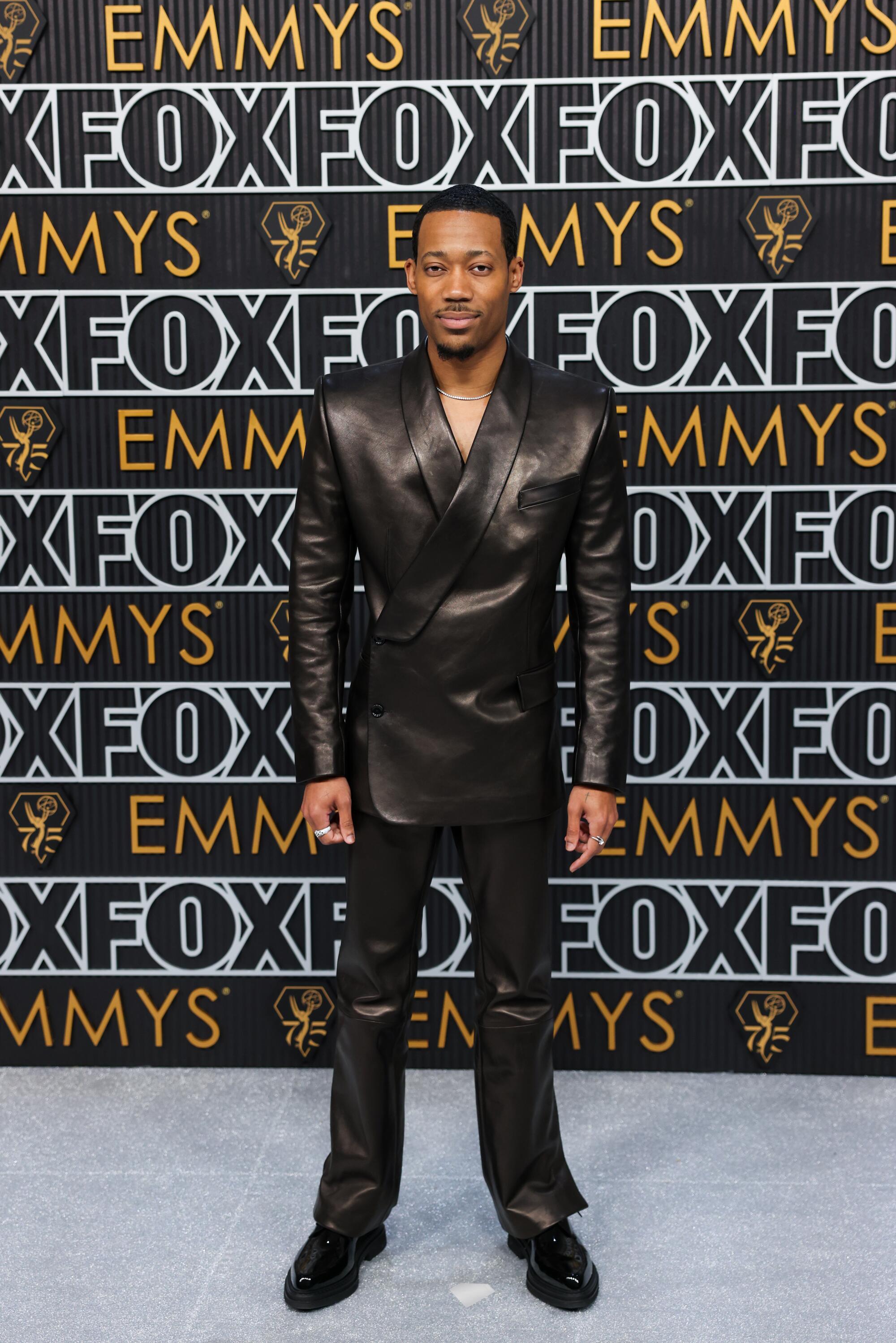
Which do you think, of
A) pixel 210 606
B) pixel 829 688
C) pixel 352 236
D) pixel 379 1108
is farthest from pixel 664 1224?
pixel 352 236

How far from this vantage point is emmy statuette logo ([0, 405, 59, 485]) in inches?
115

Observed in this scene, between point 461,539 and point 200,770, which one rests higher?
point 461,539

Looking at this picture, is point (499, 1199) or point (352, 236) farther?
point (352, 236)

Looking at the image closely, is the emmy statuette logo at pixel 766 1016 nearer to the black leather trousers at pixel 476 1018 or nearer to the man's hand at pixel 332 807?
the black leather trousers at pixel 476 1018

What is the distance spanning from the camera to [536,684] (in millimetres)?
→ 2129

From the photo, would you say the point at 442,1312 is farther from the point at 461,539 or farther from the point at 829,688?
the point at 829,688

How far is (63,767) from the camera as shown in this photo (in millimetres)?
3039

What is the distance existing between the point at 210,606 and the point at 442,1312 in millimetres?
1536

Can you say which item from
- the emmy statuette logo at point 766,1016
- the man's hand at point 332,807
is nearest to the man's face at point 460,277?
the man's hand at point 332,807

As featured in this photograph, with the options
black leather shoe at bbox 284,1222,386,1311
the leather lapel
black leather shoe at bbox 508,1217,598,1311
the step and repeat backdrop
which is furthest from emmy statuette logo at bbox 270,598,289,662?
black leather shoe at bbox 508,1217,598,1311

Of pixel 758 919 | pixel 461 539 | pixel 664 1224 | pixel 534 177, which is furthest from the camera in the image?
pixel 758 919

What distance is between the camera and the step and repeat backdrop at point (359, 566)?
2.77m

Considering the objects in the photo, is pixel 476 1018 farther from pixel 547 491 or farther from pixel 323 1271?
pixel 547 491

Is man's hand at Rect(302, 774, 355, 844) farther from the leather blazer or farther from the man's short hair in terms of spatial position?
the man's short hair
